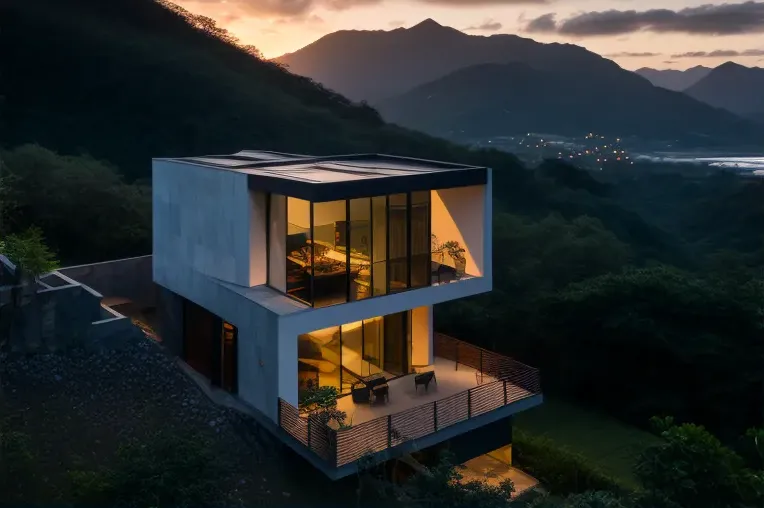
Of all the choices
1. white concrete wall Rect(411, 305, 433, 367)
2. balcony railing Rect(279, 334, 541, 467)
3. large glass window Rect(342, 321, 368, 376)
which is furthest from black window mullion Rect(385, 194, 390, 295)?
balcony railing Rect(279, 334, 541, 467)

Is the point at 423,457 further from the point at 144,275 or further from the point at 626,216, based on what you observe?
the point at 626,216

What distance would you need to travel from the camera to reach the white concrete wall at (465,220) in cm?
1532

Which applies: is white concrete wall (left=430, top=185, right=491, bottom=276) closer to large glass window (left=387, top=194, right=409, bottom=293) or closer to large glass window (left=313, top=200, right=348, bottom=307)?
large glass window (left=387, top=194, right=409, bottom=293)

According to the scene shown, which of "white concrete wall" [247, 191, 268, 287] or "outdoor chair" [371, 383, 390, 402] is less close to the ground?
"white concrete wall" [247, 191, 268, 287]

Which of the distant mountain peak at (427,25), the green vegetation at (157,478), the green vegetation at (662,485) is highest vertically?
the distant mountain peak at (427,25)

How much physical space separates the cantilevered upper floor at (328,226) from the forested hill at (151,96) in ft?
127

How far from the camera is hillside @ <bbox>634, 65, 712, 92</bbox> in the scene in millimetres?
65312

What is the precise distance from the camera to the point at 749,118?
65.3m

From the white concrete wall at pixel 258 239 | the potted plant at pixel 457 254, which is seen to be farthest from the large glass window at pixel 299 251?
the potted plant at pixel 457 254

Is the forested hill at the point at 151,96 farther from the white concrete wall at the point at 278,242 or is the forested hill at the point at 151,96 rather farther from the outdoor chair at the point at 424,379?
the outdoor chair at the point at 424,379

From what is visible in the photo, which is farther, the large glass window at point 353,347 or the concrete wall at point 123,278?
the concrete wall at point 123,278

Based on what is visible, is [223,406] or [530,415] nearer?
[223,406]

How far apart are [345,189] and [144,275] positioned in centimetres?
909

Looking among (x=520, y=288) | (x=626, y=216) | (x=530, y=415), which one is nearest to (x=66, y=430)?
(x=530, y=415)
